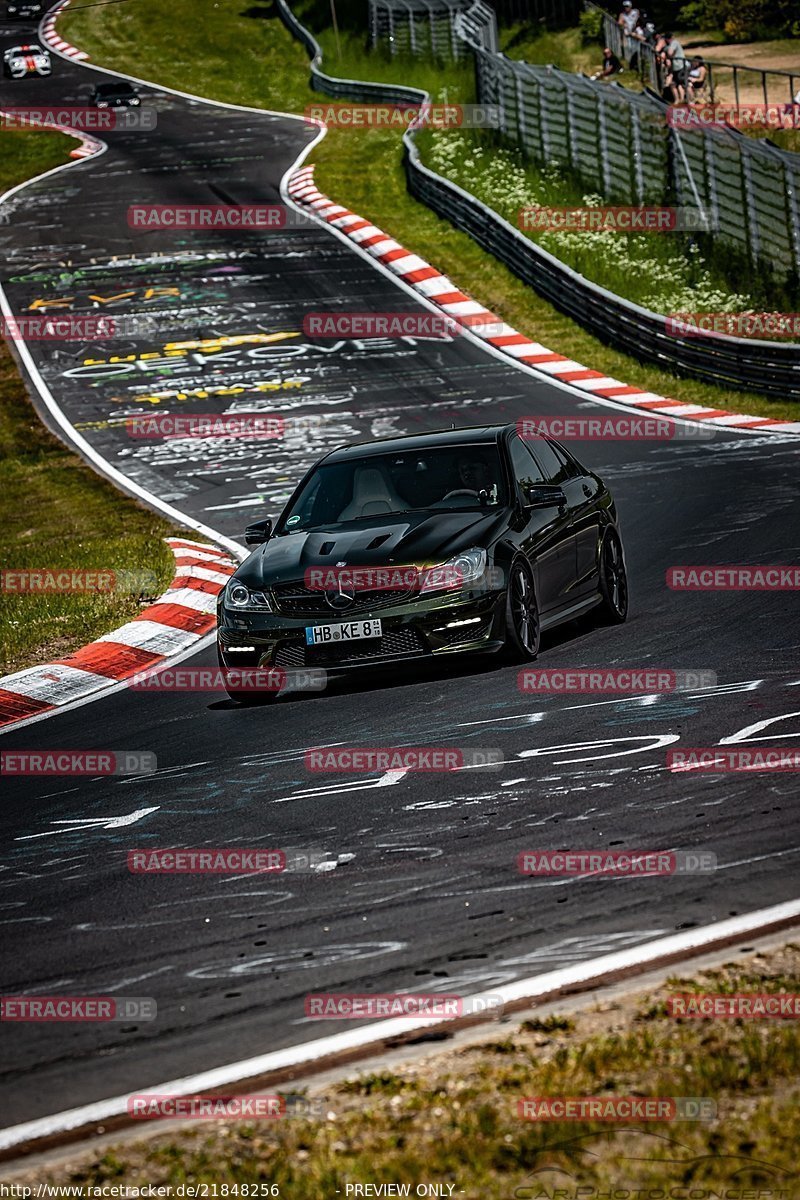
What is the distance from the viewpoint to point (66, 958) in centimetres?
588

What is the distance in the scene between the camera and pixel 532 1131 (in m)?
4.14

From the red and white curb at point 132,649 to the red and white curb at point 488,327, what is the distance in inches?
316

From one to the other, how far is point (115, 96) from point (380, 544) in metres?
46.7

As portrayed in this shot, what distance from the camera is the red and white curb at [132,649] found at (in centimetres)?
1183

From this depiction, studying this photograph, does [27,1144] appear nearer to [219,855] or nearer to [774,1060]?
[774,1060]

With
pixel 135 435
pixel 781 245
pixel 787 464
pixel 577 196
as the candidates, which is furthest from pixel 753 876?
pixel 577 196
